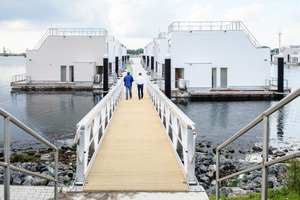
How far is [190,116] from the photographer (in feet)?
81.7

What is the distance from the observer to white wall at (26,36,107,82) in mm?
40625

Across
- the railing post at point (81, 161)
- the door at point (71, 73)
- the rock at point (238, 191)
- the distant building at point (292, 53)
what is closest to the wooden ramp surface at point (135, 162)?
the railing post at point (81, 161)

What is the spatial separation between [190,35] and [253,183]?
2553 cm

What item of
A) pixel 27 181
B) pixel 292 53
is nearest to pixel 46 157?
pixel 27 181

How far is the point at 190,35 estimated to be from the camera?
111 feet

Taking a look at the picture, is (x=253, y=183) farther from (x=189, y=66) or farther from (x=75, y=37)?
(x=75, y=37)

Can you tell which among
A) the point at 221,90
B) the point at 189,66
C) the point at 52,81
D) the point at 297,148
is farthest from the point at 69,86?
the point at 297,148

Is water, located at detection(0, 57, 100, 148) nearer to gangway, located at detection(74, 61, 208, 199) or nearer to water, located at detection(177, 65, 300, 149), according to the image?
water, located at detection(177, 65, 300, 149)

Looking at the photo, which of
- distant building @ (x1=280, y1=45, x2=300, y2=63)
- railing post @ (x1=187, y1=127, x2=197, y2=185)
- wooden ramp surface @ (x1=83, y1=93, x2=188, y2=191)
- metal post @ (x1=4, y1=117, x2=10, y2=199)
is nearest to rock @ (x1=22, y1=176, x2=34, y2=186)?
wooden ramp surface @ (x1=83, y1=93, x2=188, y2=191)

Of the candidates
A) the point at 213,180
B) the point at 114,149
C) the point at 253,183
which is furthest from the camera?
the point at 213,180

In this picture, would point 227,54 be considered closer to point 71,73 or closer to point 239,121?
point 239,121

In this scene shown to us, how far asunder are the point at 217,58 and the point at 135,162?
93.7ft

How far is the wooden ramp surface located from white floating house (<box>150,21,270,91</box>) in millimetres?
21924

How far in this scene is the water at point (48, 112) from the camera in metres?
19.0
